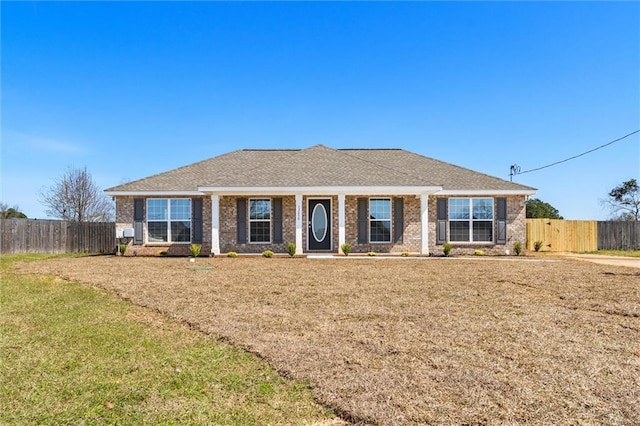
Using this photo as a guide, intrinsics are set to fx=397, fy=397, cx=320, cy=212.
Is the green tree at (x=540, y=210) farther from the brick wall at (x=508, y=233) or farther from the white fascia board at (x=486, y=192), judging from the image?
the white fascia board at (x=486, y=192)

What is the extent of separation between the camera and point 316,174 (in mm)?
17969

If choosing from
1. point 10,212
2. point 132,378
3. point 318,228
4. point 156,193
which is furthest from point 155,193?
point 10,212

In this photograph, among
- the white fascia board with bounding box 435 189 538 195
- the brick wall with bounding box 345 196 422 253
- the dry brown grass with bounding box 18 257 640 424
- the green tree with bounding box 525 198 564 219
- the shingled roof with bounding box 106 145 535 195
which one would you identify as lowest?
the dry brown grass with bounding box 18 257 640 424

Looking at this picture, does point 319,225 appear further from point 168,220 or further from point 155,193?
point 155,193

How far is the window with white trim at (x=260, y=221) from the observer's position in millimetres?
17953

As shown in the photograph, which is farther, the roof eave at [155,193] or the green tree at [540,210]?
the green tree at [540,210]

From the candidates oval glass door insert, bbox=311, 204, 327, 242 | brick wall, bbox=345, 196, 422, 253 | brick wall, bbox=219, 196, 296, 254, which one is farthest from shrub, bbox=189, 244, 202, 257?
brick wall, bbox=345, 196, 422, 253

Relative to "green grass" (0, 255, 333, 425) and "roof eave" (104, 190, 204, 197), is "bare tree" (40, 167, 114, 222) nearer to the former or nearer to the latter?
"roof eave" (104, 190, 204, 197)

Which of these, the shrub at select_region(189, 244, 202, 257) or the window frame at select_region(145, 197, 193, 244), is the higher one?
the window frame at select_region(145, 197, 193, 244)

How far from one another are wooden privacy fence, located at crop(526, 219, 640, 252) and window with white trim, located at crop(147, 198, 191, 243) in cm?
1745

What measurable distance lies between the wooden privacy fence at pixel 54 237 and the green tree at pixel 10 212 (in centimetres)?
1733

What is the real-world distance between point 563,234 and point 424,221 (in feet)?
32.0

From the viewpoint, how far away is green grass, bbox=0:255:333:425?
310cm

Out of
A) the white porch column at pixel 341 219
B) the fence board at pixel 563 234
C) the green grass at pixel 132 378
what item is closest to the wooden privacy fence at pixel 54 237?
the white porch column at pixel 341 219
